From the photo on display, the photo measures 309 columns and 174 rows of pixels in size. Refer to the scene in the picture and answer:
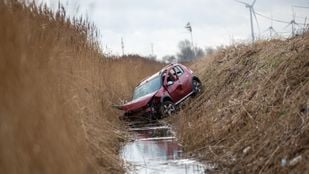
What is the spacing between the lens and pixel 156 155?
10.7m

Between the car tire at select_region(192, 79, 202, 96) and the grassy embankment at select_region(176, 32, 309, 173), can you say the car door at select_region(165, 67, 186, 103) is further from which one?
the grassy embankment at select_region(176, 32, 309, 173)

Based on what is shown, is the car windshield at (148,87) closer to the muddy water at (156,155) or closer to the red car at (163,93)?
the red car at (163,93)

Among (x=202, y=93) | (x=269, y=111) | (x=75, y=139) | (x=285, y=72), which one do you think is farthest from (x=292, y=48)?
(x=202, y=93)

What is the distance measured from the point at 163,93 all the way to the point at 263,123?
1011 centimetres

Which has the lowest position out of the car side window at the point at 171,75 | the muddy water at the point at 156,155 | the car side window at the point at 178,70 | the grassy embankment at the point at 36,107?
the muddy water at the point at 156,155

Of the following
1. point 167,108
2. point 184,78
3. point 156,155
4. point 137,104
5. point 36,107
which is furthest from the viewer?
point 184,78

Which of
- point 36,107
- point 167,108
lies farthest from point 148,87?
point 36,107

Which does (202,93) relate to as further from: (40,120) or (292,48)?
(40,120)

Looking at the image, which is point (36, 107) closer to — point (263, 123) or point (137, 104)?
point (263, 123)

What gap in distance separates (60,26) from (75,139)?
3146mm

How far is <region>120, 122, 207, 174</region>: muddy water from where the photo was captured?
8922 mm

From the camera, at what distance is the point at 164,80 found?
A: 19344 mm

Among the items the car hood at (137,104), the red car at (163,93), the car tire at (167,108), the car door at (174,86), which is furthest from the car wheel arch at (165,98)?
the car hood at (137,104)

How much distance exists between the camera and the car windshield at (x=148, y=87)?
1910 centimetres
